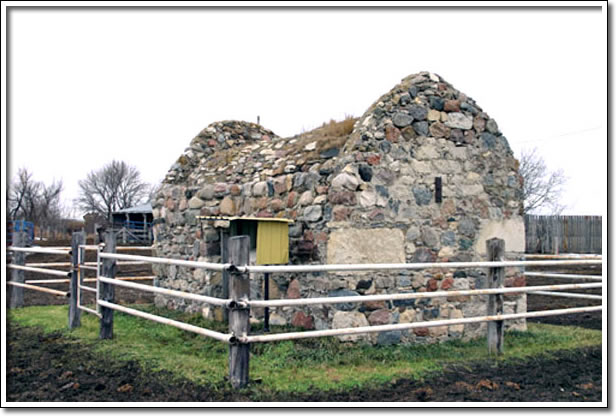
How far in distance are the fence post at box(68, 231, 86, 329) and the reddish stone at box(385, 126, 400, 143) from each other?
4652 mm

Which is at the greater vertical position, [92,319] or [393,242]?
[393,242]

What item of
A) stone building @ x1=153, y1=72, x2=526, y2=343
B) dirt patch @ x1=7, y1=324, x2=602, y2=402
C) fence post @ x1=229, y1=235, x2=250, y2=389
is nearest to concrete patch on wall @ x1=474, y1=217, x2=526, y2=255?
stone building @ x1=153, y1=72, x2=526, y2=343

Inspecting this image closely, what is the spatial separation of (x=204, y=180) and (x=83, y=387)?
4.97m

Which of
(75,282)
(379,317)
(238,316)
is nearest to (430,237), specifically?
(379,317)

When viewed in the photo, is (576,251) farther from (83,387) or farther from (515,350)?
(83,387)

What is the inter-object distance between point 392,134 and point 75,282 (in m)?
5.01

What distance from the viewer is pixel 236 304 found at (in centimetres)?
526

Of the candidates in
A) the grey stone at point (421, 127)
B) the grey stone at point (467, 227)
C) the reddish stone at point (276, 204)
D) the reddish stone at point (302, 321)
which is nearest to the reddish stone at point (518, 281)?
the grey stone at point (467, 227)

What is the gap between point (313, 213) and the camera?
7.58 metres

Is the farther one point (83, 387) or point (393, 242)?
point (393, 242)

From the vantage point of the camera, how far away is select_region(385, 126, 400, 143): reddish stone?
7648 millimetres

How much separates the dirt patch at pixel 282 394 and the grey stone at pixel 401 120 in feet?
10.3

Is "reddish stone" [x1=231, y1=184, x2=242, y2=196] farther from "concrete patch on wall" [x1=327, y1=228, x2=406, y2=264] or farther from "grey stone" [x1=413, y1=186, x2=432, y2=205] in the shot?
"grey stone" [x1=413, y1=186, x2=432, y2=205]

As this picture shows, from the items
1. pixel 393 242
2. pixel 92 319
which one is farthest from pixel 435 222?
pixel 92 319
